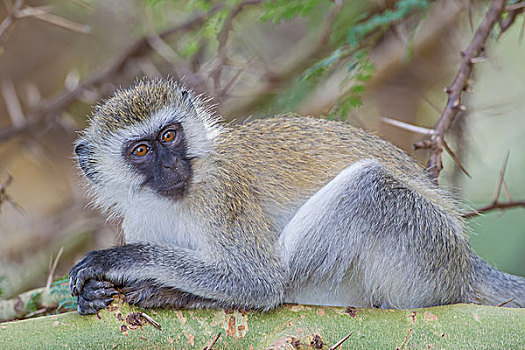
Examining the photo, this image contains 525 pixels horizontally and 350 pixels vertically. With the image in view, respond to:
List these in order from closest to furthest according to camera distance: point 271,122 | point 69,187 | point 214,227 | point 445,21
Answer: point 214,227, point 271,122, point 445,21, point 69,187

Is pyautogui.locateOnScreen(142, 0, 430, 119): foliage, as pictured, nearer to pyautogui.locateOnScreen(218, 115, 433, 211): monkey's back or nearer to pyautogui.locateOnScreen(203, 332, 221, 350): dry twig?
pyautogui.locateOnScreen(218, 115, 433, 211): monkey's back

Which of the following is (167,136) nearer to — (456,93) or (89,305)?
(89,305)

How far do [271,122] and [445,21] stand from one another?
248 cm

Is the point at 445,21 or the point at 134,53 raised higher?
the point at 134,53

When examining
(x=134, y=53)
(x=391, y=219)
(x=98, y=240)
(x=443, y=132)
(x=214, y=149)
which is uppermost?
(x=134, y=53)

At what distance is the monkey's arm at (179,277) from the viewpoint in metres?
2.77

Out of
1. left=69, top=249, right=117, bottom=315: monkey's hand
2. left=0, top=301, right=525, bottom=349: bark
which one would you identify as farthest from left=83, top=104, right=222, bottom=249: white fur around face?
left=0, top=301, right=525, bottom=349: bark

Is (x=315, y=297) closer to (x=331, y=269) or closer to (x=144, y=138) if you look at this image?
(x=331, y=269)

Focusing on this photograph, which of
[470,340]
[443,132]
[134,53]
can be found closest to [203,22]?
[134,53]

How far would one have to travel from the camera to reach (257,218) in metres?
3.36

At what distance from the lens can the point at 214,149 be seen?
11.4ft

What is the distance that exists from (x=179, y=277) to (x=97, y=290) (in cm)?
44

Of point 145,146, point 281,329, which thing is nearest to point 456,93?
point 145,146

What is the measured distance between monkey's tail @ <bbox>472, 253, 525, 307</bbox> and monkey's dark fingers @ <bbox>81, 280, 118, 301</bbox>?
6.92ft
